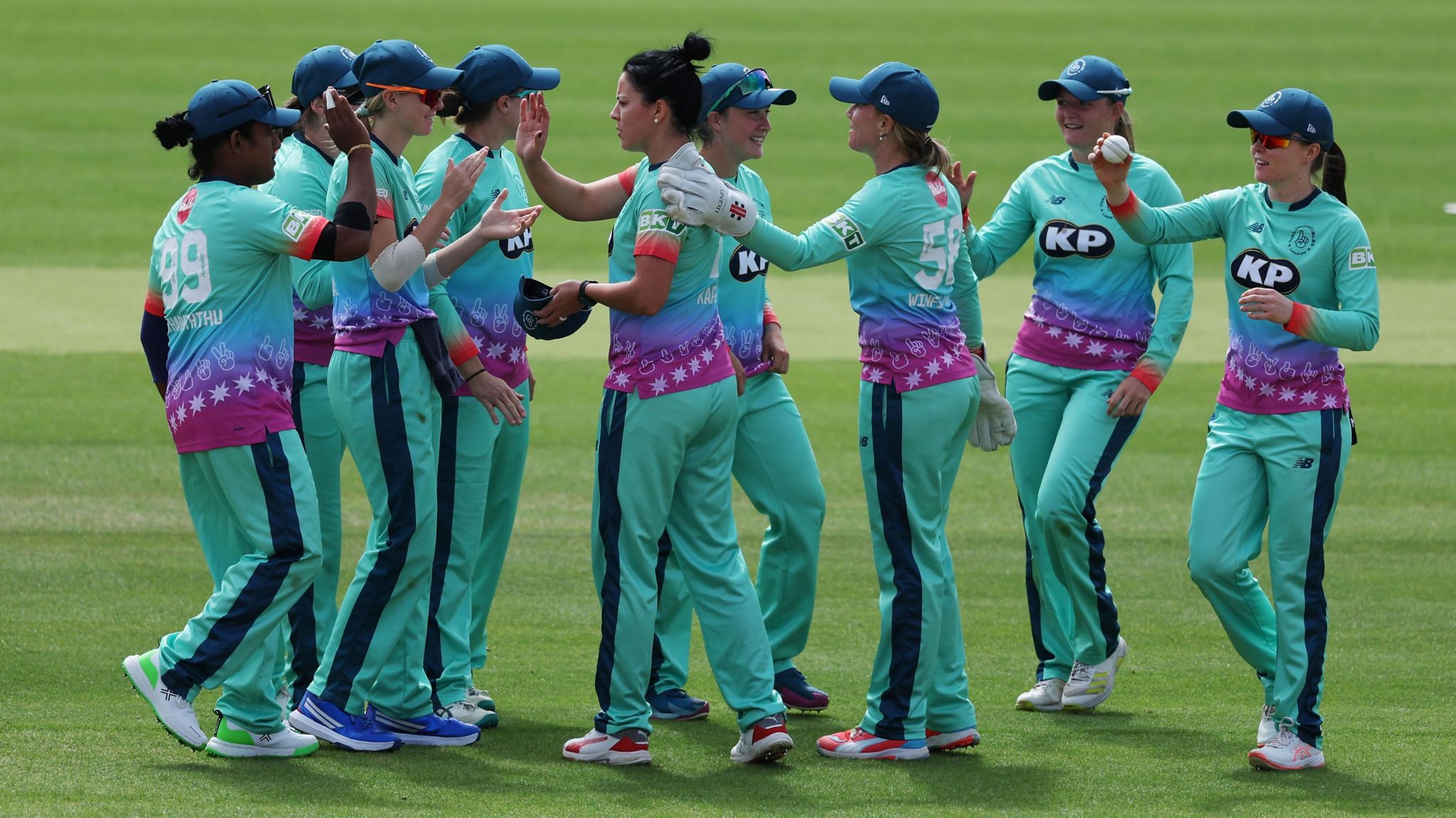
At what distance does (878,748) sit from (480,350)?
197 centimetres

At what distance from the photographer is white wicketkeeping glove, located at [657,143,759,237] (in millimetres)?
4797

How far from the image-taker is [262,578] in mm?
4871

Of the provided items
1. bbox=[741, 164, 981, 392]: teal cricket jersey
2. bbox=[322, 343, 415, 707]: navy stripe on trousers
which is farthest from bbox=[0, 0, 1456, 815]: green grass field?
bbox=[741, 164, 981, 392]: teal cricket jersey

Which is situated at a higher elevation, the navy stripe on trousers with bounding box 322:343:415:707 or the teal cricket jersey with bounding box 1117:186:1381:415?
the teal cricket jersey with bounding box 1117:186:1381:415

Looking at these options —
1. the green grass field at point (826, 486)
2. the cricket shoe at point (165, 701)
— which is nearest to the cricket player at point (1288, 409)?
the green grass field at point (826, 486)

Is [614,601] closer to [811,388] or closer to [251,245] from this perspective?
[251,245]

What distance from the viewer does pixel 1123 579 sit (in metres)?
8.05

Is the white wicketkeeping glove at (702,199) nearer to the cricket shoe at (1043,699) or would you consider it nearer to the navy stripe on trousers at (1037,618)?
the navy stripe on trousers at (1037,618)

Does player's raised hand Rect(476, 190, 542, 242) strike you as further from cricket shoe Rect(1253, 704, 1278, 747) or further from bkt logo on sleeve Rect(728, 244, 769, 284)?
cricket shoe Rect(1253, 704, 1278, 747)

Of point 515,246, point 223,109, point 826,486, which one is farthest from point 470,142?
point 826,486

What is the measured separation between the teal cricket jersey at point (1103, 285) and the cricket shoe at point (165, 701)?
332cm

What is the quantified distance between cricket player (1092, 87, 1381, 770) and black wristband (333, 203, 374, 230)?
7.68ft

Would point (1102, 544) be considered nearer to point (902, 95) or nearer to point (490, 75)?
point (902, 95)

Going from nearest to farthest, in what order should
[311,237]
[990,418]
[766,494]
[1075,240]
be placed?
[311,237] → [990,418] → [766,494] → [1075,240]
